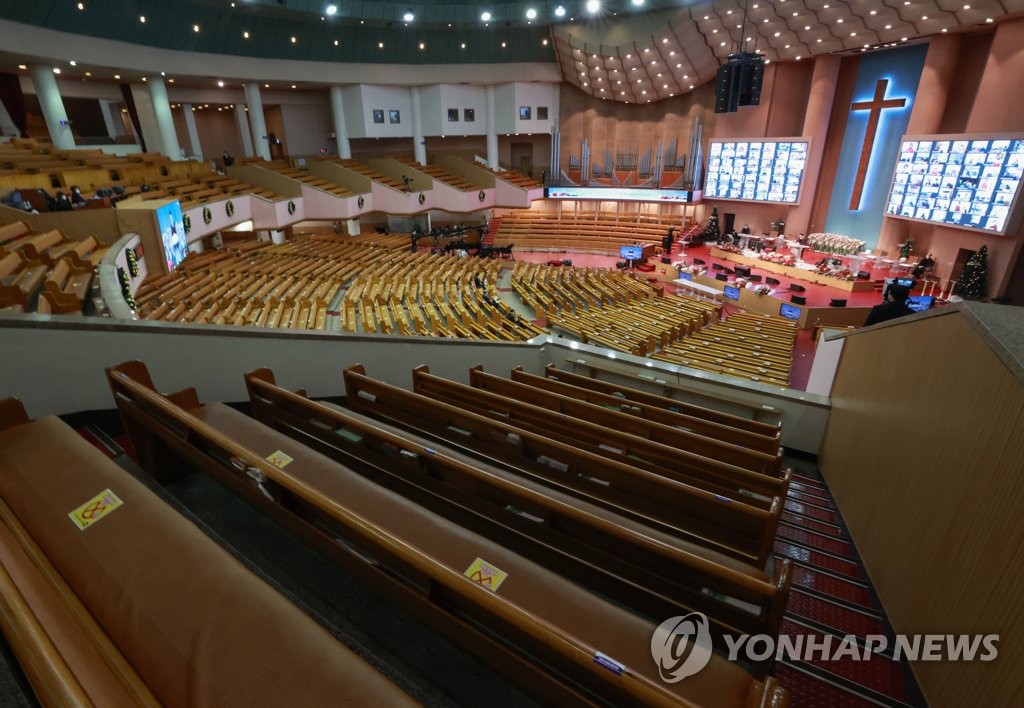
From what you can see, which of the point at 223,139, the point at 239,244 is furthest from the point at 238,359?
the point at 223,139

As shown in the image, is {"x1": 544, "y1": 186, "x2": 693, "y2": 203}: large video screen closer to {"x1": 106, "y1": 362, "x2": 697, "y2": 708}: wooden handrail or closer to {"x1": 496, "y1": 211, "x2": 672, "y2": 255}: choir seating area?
{"x1": 496, "y1": 211, "x2": 672, "y2": 255}: choir seating area

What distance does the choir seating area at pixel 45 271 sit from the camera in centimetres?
385

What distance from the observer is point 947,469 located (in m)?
1.69

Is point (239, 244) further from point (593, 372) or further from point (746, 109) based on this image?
point (746, 109)

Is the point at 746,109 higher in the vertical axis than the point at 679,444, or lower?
higher

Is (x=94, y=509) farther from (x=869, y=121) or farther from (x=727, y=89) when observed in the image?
(x=869, y=121)

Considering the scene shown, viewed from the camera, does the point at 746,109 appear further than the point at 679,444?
Yes

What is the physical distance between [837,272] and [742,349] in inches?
269

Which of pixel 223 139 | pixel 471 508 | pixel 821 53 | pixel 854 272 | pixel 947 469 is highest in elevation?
pixel 821 53

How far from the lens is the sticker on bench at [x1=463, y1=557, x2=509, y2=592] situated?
1272mm

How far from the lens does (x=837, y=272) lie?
491 inches

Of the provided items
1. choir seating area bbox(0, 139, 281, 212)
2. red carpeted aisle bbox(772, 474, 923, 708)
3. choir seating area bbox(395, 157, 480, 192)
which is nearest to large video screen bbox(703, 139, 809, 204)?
choir seating area bbox(395, 157, 480, 192)

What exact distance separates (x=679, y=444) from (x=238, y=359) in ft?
8.09

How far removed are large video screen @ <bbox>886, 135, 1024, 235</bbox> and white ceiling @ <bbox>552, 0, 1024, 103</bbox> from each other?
2.39 m
